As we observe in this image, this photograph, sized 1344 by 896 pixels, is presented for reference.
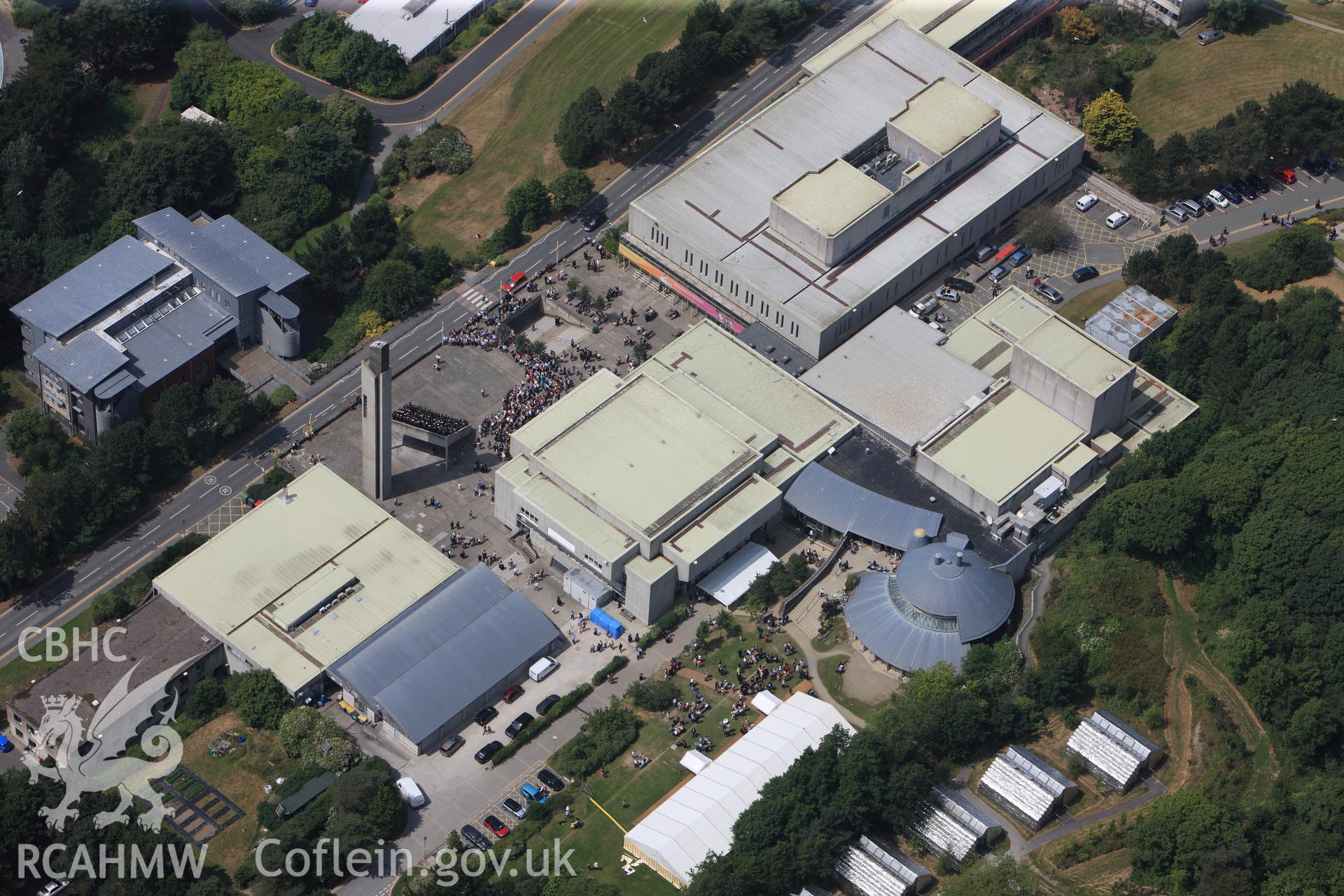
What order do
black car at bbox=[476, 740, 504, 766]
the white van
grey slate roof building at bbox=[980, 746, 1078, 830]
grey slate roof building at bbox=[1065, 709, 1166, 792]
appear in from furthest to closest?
black car at bbox=[476, 740, 504, 766]
the white van
grey slate roof building at bbox=[1065, 709, 1166, 792]
grey slate roof building at bbox=[980, 746, 1078, 830]

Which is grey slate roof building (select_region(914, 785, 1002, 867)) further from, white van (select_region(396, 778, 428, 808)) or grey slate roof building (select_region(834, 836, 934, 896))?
white van (select_region(396, 778, 428, 808))

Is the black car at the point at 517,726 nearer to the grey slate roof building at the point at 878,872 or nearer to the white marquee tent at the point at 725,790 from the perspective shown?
the white marquee tent at the point at 725,790

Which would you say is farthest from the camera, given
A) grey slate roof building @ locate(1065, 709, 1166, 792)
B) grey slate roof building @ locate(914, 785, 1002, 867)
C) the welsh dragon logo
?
the welsh dragon logo

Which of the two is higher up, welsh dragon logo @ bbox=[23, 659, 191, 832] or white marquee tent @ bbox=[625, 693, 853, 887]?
white marquee tent @ bbox=[625, 693, 853, 887]

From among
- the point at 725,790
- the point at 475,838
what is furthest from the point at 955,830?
the point at 475,838

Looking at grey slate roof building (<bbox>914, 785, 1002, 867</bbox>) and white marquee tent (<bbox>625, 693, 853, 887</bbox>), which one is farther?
→ white marquee tent (<bbox>625, 693, 853, 887</bbox>)

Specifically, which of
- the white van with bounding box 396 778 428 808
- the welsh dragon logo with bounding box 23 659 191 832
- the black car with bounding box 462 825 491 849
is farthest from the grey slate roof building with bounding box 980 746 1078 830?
the welsh dragon logo with bounding box 23 659 191 832

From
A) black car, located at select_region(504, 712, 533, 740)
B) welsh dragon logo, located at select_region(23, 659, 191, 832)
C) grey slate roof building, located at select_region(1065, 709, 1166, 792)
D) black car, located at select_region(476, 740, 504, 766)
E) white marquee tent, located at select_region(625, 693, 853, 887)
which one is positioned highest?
grey slate roof building, located at select_region(1065, 709, 1166, 792)
